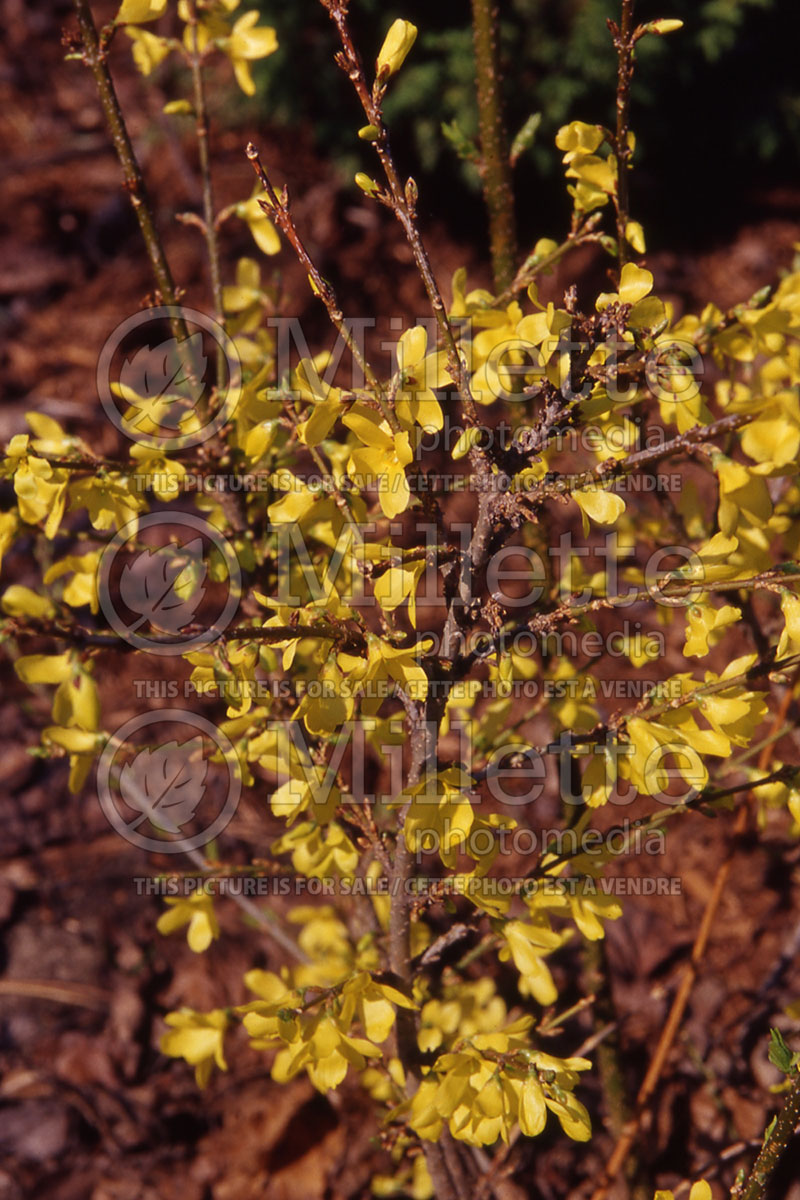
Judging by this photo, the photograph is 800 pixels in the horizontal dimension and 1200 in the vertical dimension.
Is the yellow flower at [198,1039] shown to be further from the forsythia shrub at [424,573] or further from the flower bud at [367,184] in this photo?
the flower bud at [367,184]

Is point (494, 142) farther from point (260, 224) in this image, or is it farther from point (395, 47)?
point (395, 47)

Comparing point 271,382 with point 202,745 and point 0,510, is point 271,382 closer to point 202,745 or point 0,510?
point 0,510

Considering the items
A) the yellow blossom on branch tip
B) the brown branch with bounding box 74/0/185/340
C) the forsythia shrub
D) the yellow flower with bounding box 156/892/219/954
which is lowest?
the yellow flower with bounding box 156/892/219/954

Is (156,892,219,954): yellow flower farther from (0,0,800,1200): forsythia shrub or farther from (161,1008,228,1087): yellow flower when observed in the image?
(161,1008,228,1087): yellow flower

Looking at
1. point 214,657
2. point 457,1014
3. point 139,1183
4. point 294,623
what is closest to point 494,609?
point 294,623

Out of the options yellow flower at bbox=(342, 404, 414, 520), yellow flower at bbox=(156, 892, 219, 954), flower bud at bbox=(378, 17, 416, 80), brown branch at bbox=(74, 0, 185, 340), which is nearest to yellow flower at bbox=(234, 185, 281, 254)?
brown branch at bbox=(74, 0, 185, 340)

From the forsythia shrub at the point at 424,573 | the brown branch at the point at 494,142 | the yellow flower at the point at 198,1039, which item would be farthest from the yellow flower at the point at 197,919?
the brown branch at the point at 494,142

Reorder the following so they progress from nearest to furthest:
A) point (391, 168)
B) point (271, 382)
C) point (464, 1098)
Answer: point (391, 168) → point (464, 1098) → point (271, 382)

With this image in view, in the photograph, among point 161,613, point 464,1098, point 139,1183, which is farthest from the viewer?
point 161,613

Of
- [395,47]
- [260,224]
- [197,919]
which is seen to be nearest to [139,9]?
[260,224]
